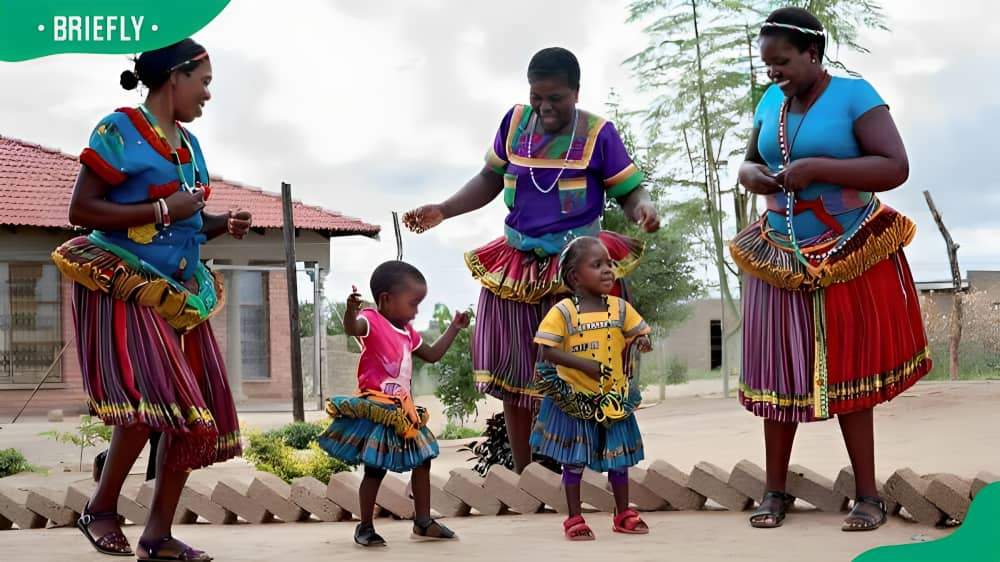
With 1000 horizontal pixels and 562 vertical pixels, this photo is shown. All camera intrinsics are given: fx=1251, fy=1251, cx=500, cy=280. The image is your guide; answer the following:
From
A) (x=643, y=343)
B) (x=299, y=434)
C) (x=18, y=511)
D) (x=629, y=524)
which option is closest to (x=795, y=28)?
(x=643, y=343)

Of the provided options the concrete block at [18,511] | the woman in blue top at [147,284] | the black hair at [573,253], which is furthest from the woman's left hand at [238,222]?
the concrete block at [18,511]

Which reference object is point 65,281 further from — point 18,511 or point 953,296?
point 18,511

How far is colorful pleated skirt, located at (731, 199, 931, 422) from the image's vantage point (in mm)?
4988

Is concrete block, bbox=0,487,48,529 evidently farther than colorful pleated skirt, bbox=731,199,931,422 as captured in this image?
Yes

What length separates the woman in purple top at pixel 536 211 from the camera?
5512mm

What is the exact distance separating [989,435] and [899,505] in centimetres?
451

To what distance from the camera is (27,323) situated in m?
19.5

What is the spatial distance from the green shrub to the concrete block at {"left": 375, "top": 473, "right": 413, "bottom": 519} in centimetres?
389

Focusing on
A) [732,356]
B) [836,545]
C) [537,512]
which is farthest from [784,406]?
[732,356]

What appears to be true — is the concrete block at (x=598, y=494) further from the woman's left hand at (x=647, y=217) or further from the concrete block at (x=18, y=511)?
the concrete block at (x=18, y=511)

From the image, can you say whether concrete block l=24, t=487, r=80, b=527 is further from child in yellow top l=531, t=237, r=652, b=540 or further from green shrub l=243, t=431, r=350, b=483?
green shrub l=243, t=431, r=350, b=483

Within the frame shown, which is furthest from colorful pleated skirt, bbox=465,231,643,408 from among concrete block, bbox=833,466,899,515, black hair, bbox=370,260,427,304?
concrete block, bbox=833,466,899,515

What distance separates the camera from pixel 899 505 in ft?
17.2

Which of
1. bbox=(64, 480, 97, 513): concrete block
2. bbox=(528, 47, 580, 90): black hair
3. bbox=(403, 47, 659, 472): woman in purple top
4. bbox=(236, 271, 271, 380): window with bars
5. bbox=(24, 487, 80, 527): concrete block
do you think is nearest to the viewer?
bbox=(528, 47, 580, 90): black hair
